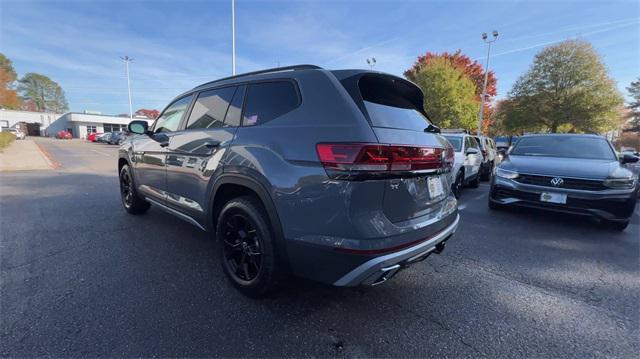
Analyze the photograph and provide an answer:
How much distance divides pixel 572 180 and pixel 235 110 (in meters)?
4.92

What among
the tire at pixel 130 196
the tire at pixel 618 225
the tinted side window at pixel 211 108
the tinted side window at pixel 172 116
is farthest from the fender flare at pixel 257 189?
the tire at pixel 618 225

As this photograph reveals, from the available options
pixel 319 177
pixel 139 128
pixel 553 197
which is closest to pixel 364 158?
pixel 319 177

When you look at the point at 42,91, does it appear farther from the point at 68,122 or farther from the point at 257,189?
the point at 257,189

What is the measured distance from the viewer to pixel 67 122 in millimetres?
61031

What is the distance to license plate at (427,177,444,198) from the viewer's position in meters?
2.26

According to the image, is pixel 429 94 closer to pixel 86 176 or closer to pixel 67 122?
pixel 86 176

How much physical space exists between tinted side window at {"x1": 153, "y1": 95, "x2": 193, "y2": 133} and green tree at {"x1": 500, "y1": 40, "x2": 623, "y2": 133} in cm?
3353

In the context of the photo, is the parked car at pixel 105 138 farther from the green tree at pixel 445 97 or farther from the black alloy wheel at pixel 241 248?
the black alloy wheel at pixel 241 248

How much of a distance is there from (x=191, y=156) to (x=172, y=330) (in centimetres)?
165

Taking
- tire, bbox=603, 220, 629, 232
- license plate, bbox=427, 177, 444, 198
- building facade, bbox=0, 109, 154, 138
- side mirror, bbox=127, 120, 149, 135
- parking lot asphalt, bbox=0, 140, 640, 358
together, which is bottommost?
parking lot asphalt, bbox=0, 140, 640, 358

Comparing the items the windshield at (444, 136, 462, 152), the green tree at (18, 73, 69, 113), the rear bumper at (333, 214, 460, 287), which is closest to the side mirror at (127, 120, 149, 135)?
the rear bumper at (333, 214, 460, 287)

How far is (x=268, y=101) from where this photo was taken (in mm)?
2381

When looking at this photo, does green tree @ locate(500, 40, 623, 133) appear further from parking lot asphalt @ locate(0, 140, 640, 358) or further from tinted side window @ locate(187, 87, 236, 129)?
tinted side window @ locate(187, 87, 236, 129)

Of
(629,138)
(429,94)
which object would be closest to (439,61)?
(429,94)
